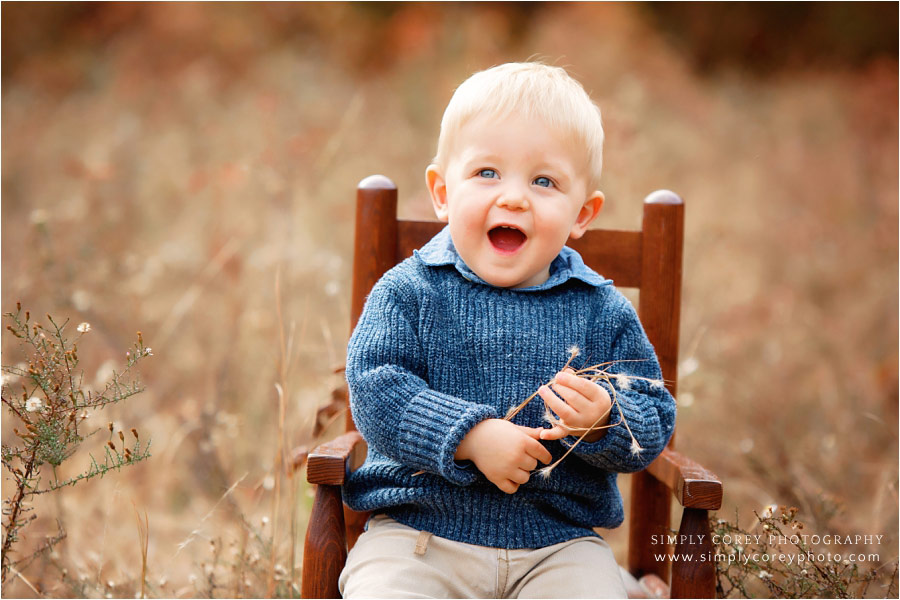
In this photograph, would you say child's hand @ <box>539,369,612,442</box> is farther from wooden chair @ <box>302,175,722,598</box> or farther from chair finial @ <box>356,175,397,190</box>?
chair finial @ <box>356,175,397,190</box>

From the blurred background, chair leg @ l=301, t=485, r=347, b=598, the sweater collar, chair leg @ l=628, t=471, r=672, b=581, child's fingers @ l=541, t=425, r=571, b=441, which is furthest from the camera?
the blurred background

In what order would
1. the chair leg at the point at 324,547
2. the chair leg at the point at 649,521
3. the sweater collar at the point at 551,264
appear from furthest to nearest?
the chair leg at the point at 649,521, the sweater collar at the point at 551,264, the chair leg at the point at 324,547

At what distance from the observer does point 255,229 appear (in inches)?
186

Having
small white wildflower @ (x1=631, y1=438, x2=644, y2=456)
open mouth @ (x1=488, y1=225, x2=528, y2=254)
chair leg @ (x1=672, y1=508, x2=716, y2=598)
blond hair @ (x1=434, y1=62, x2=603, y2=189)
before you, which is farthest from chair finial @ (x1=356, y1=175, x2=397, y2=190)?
chair leg @ (x1=672, y1=508, x2=716, y2=598)

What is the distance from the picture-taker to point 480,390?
1.74 metres

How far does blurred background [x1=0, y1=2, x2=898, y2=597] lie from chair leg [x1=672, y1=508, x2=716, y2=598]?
782 millimetres

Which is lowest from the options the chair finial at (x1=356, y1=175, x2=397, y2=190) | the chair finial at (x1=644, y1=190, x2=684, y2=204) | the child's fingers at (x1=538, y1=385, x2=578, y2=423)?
the child's fingers at (x1=538, y1=385, x2=578, y2=423)

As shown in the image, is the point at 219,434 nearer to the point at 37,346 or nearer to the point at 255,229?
the point at 37,346

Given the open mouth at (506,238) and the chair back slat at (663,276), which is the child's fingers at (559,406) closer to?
the open mouth at (506,238)

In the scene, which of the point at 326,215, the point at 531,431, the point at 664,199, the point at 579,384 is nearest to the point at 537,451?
the point at 531,431

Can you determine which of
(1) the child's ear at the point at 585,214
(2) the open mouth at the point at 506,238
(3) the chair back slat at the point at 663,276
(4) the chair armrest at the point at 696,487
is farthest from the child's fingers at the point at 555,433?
(3) the chair back slat at the point at 663,276

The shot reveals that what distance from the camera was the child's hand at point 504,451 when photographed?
155cm

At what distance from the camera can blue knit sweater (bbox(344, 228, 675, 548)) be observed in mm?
1623

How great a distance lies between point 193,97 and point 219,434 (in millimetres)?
3756
